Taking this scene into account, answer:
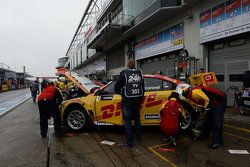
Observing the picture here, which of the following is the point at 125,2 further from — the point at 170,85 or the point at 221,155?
the point at 221,155

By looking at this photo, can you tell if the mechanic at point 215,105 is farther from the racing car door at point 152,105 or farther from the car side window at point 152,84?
the car side window at point 152,84

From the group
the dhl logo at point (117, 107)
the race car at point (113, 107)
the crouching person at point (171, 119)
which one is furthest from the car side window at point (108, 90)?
the crouching person at point (171, 119)

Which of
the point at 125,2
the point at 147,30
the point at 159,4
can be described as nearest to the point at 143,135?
the point at 159,4

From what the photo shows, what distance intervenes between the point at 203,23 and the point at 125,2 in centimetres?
1135

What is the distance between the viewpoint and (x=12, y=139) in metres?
7.01

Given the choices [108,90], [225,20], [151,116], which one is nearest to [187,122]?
[151,116]

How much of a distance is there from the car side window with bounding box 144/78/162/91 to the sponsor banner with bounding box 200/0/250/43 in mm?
5668

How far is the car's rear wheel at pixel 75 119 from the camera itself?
7488 mm

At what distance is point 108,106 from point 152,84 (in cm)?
126

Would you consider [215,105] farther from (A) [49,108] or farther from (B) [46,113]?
(B) [46,113]

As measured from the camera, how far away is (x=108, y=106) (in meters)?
7.17

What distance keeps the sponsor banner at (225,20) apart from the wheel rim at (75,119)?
7388 millimetres

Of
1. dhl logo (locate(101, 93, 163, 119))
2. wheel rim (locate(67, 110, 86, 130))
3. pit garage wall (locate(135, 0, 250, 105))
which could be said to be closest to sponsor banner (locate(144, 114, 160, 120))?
dhl logo (locate(101, 93, 163, 119))

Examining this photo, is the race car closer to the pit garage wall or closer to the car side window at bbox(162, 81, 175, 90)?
the car side window at bbox(162, 81, 175, 90)
